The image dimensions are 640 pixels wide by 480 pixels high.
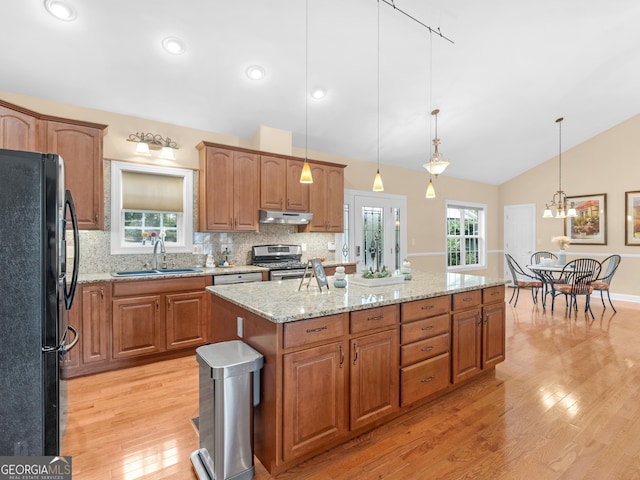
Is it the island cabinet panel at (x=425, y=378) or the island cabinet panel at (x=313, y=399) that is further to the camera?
the island cabinet panel at (x=425, y=378)

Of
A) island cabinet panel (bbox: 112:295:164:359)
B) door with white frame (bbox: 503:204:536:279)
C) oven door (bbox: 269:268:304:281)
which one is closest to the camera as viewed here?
island cabinet panel (bbox: 112:295:164:359)

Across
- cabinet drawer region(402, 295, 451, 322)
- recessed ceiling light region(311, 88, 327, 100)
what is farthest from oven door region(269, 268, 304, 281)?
recessed ceiling light region(311, 88, 327, 100)

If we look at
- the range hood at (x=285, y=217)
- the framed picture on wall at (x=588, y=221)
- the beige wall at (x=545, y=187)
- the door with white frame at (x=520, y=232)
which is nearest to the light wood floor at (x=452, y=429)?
the range hood at (x=285, y=217)

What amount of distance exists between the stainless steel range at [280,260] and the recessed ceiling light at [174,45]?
247cm

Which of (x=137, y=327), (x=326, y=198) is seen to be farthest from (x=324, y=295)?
(x=326, y=198)

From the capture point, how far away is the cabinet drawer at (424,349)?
2.33 m

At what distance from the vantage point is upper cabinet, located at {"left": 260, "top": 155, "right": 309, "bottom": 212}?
14.6 feet

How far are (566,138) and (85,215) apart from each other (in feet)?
28.2

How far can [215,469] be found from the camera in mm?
1731

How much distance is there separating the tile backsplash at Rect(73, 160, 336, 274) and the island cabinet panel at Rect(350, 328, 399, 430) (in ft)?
9.44

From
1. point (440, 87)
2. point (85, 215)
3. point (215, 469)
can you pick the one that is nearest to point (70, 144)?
point (85, 215)

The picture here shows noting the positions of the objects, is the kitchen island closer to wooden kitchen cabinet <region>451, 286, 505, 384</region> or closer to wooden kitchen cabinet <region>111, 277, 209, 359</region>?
wooden kitchen cabinet <region>451, 286, 505, 384</region>

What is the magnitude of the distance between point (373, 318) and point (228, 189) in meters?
2.77

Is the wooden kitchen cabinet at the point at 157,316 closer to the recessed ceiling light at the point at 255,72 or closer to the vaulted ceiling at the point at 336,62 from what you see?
the vaulted ceiling at the point at 336,62
